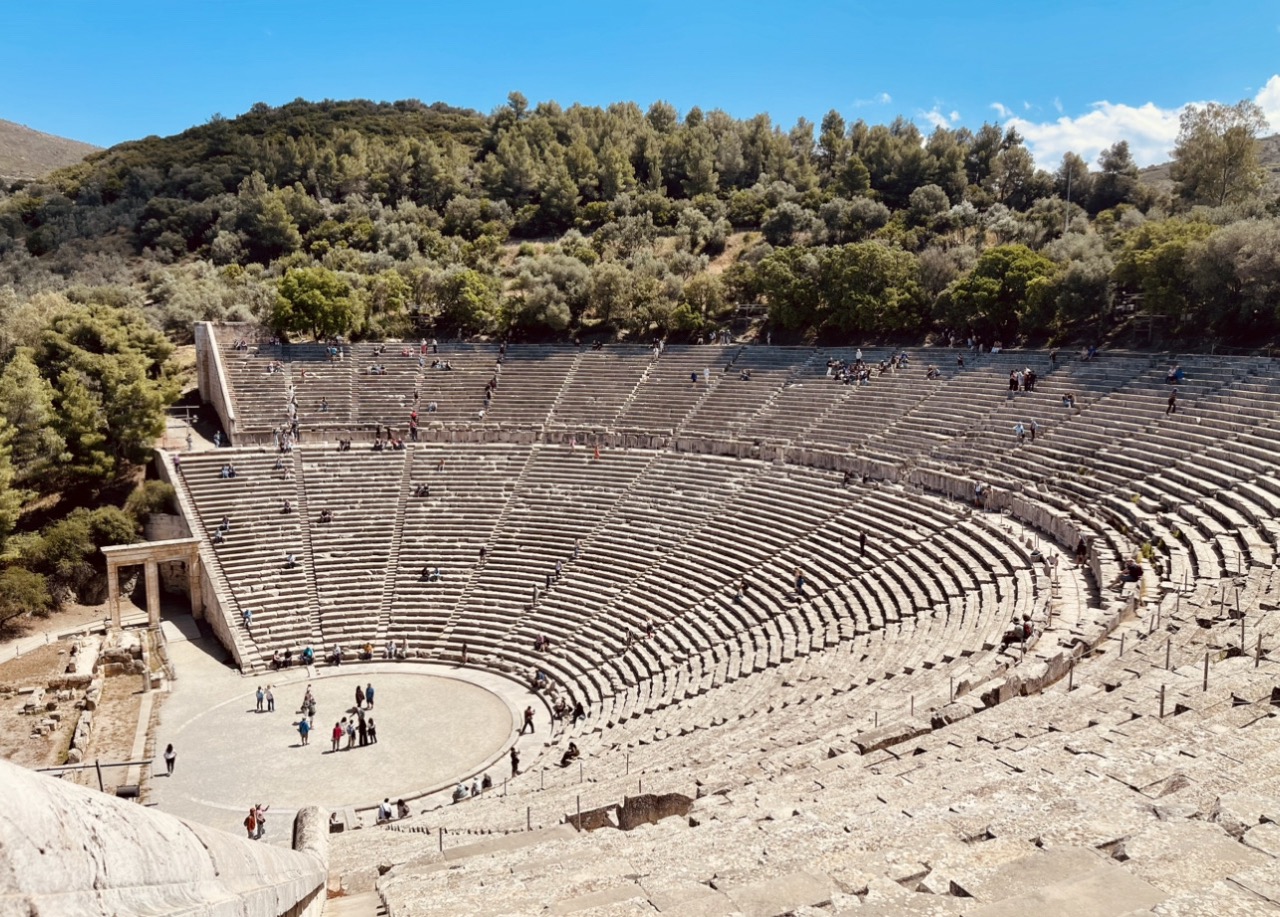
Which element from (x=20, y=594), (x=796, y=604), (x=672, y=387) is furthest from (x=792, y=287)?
(x=20, y=594)

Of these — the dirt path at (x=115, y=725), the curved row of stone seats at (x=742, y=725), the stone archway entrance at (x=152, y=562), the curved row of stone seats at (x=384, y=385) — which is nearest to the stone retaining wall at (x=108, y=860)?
the curved row of stone seats at (x=742, y=725)

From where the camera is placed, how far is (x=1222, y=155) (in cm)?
4672

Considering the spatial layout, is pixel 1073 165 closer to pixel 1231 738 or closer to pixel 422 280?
pixel 422 280

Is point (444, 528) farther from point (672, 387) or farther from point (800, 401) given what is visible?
point (800, 401)

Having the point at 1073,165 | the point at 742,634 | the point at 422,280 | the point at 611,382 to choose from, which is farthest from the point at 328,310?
the point at 1073,165

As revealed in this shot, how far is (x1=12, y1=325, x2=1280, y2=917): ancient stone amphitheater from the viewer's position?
7.68m

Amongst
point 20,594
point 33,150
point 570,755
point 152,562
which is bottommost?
point 570,755

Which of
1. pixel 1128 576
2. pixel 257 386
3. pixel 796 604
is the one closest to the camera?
pixel 1128 576

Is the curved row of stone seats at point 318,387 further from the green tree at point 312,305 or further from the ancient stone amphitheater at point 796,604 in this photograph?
the green tree at point 312,305

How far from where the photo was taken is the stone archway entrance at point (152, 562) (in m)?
28.2

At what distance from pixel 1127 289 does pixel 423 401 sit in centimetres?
2958

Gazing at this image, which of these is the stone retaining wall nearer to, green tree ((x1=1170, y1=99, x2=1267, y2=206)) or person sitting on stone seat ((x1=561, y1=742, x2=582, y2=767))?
person sitting on stone seat ((x1=561, y1=742, x2=582, y2=767))

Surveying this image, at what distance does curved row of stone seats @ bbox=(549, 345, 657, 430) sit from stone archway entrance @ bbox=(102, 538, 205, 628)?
14.4 meters

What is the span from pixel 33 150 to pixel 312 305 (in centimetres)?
10404
